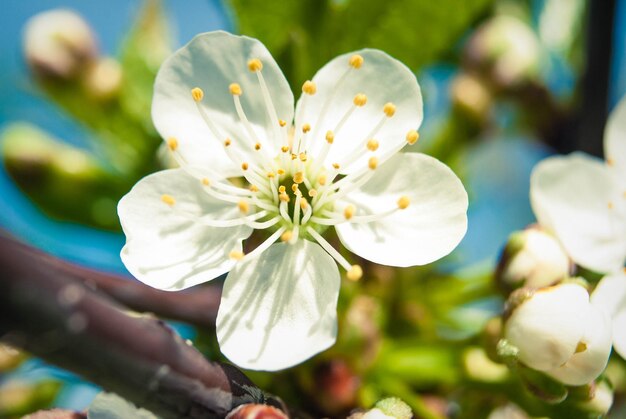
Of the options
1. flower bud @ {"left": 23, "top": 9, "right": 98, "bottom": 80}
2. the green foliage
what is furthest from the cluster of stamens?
flower bud @ {"left": 23, "top": 9, "right": 98, "bottom": 80}

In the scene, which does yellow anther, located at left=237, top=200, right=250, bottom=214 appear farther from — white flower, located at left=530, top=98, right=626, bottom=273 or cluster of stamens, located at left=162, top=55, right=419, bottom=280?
white flower, located at left=530, top=98, right=626, bottom=273

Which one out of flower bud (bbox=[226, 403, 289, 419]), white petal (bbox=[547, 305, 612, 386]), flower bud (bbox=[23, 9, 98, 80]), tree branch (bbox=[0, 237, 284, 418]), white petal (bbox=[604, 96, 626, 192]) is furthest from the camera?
flower bud (bbox=[23, 9, 98, 80])

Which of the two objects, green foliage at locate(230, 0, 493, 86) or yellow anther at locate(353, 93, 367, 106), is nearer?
yellow anther at locate(353, 93, 367, 106)

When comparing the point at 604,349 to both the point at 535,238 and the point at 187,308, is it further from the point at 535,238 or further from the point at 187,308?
the point at 187,308

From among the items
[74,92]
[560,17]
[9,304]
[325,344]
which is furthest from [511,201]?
[9,304]

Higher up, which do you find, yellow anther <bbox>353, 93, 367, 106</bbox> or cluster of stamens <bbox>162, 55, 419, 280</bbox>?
yellow anther <bbox>353, 93, 367, 106</bbox>

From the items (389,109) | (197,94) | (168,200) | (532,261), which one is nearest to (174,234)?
(168,200)
